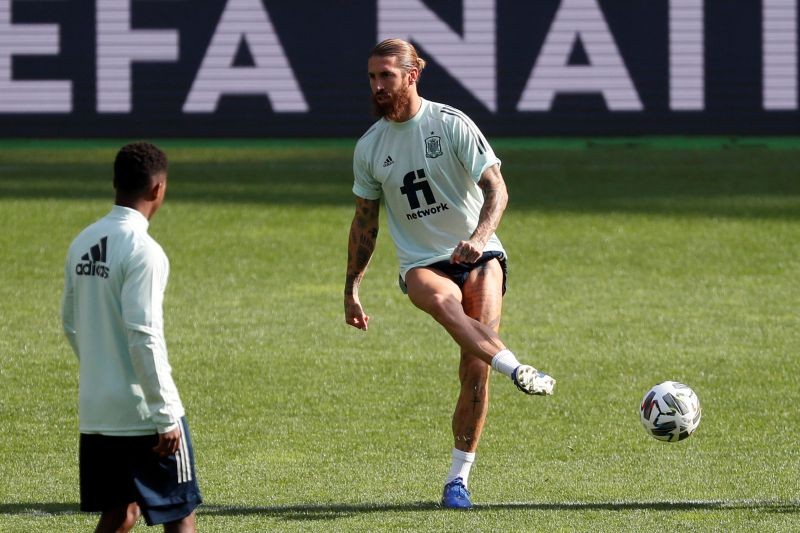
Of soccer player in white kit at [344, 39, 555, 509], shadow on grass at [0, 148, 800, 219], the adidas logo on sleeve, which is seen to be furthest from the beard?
shadow on grass at [0, 148, 800, 219]

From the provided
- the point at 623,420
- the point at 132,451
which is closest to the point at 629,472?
the point at 623,420

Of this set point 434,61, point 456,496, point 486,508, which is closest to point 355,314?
point 456,496

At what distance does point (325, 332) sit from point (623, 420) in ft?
12.3

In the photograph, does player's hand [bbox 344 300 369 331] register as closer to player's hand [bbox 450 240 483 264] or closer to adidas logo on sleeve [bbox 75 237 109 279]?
player's hand [bbox 450 240 483 264]

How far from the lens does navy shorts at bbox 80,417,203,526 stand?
4.94m

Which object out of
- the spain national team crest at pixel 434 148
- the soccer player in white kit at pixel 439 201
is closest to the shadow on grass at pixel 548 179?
the soccer player in white kit at pixel 439 201

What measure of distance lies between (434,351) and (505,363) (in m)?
4.75

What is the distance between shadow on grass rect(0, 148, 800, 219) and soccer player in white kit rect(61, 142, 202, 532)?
13.5m

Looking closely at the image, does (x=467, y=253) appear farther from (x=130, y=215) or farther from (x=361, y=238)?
(x=130, y=215)

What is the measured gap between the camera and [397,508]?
6.67 meters

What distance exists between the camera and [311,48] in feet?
78.1

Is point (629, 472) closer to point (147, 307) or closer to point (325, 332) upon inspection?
point (147, 307)

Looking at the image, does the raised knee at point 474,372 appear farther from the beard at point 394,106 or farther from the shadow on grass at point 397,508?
the beard at point 394,106

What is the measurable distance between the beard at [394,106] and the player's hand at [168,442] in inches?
96.6
